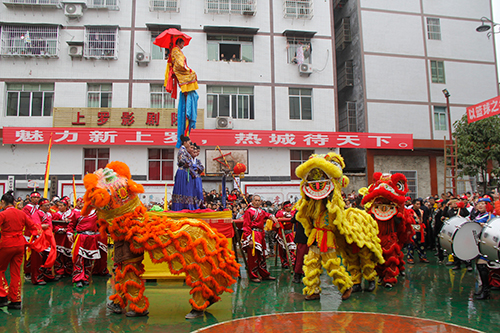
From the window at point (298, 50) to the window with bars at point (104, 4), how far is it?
8.55 m

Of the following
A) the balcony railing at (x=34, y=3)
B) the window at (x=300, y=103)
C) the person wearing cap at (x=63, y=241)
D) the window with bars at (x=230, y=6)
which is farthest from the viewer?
the window at (x=300, y=103)

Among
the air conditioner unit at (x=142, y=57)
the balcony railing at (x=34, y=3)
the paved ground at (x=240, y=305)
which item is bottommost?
the paved ground at (x=240, y=305)

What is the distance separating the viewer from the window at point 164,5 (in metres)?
17.9

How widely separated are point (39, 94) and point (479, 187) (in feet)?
71.8

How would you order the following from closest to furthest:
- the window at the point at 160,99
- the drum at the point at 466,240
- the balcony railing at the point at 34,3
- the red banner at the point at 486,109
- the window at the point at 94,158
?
the drum at the point at 466,240, the red banner at the point at 486,109, the window at the point at 94,158, the balcony railing at the point at 34,3, the window at the point at 160,99

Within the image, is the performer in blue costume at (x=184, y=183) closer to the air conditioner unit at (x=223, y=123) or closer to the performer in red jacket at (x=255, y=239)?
the performer in red jacket at (x=255, y=239)

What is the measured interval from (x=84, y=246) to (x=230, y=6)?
14899mm

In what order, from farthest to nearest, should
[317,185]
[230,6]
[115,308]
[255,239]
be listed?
[230,6]
[255,239]
[317,185]
[115,308]

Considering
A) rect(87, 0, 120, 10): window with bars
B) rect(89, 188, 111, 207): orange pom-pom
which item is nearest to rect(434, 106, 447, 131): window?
rect(87, 0, 120, 10): window with bars

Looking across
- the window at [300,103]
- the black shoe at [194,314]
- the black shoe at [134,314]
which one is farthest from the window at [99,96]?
the black shoe at [194,314]

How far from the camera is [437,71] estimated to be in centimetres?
2016

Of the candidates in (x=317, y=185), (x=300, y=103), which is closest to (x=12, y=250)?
(x=317, y=185)

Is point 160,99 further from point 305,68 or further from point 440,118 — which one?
point 440,118

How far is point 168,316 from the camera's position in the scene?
501 cm
